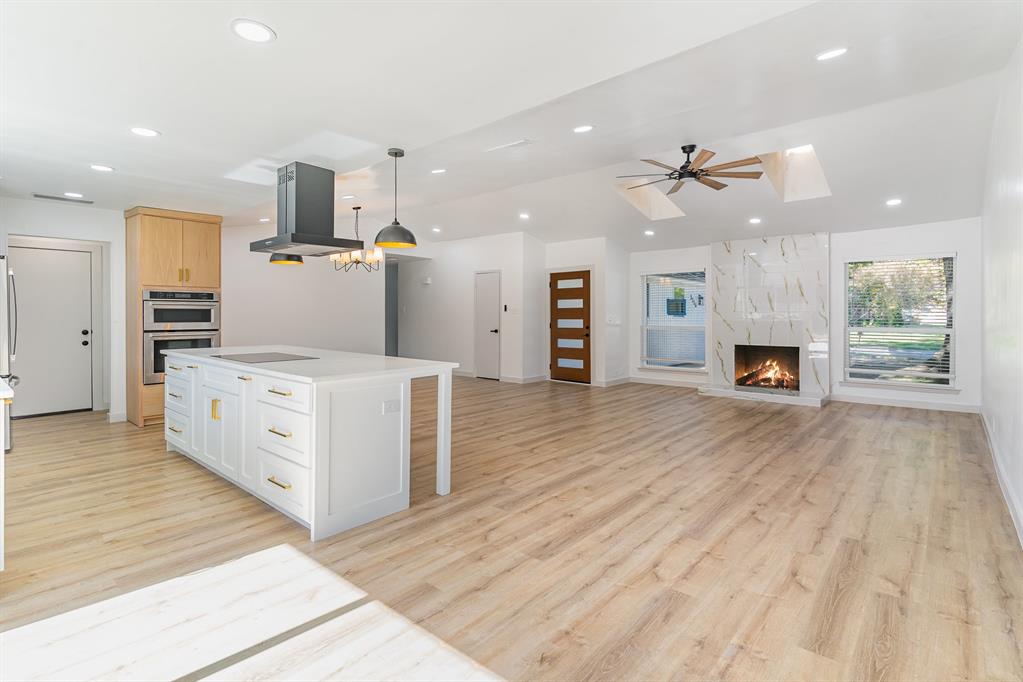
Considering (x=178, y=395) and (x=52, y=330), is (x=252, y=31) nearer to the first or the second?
(x=178, y=395)

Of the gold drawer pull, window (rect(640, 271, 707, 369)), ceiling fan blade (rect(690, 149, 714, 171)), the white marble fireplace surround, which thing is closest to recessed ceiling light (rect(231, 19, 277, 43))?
the gold drawer pull

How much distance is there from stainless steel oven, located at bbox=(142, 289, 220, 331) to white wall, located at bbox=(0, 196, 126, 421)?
0.56 meters

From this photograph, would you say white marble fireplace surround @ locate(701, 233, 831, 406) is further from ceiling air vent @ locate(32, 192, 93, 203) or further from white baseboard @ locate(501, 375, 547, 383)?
ceiling air vent @ locate(32, 192, 93, 203)

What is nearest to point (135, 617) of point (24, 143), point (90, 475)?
point (90, 475)

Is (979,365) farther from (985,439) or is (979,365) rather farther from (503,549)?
(503,549)

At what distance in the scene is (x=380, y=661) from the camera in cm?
178

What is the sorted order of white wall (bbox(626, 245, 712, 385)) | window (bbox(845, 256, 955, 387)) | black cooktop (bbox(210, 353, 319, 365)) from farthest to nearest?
1. white wall (bbox(626, 245, 712, 385))
2. window (bbox(845, 256, 955, 387))
3. black cooktop (bbox(210, 353, 319, 365))

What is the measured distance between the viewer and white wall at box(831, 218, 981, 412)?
6312 mm

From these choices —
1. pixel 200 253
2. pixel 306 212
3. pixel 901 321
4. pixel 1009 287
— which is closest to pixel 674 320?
pixel 901 321

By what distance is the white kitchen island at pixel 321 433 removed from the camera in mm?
2760

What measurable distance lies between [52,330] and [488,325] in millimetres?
5971

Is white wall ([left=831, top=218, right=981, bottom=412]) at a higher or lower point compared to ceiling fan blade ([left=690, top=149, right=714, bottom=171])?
lower

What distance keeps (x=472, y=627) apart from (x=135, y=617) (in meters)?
1.33

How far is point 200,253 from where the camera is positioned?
596 centimetres
